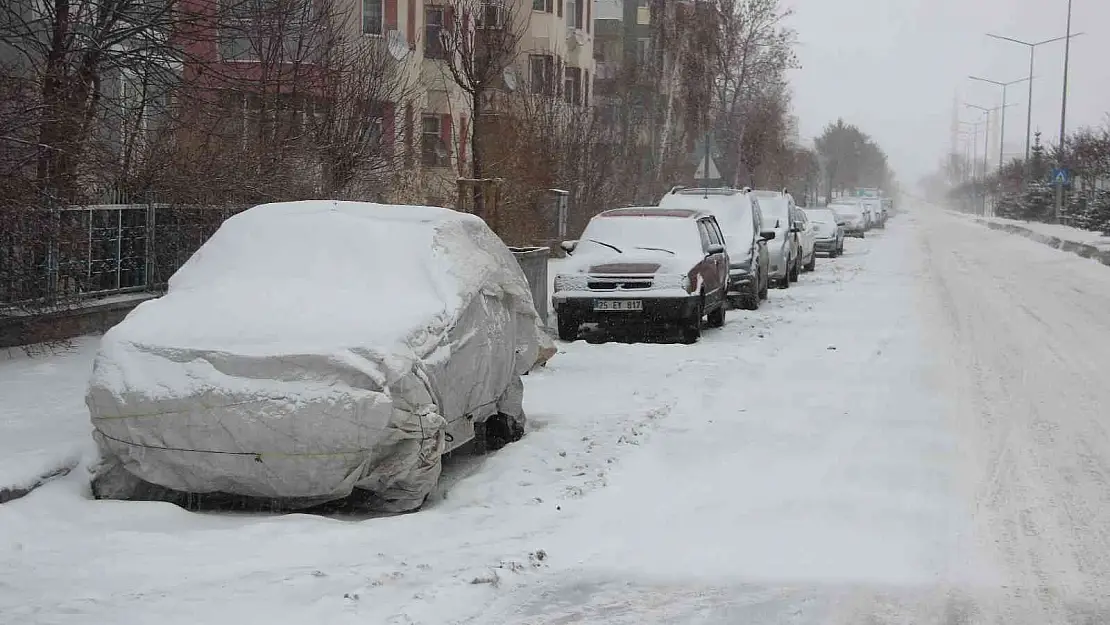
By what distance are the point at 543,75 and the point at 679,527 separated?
23.9m

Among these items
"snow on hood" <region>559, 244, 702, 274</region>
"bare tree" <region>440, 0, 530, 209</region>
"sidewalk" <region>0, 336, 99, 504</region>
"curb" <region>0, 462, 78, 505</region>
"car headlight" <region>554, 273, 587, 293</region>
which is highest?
"bare tree" <region>440, 0, 530, 209</region>

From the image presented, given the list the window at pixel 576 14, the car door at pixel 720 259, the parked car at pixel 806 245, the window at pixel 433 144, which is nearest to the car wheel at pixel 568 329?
the car door at pixel 720 259

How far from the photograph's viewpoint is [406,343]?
772 cm

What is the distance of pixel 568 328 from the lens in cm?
1717

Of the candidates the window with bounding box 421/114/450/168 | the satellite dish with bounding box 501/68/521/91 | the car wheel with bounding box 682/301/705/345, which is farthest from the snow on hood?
the satellite dish with bounding box 501/68/521/91

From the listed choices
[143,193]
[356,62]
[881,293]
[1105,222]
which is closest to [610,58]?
[1105,222]

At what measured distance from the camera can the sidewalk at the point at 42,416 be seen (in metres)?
8.16

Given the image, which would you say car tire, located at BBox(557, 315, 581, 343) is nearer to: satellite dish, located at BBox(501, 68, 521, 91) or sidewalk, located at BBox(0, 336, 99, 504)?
sidewalk, located at BBox(0, 336, 99, 504)

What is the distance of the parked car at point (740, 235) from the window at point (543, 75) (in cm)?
542

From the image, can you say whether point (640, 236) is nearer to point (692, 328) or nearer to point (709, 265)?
point (709, 265)

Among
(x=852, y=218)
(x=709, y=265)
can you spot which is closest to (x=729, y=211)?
(x=709, y=265)

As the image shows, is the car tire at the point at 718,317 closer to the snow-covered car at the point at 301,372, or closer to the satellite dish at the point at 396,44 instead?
the snow-covered car at the point at 301,372

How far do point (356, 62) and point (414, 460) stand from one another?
13.9 metres

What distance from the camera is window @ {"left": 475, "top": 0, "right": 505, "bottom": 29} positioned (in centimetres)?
2077
